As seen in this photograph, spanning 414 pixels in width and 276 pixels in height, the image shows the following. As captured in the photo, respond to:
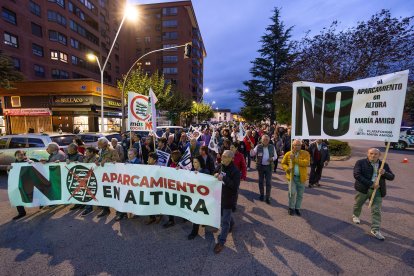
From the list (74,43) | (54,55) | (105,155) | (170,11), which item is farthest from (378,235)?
(170,11)

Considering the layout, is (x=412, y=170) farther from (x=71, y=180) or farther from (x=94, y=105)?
(x=94, y=105)

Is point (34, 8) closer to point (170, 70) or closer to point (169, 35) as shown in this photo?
point (170, 70)

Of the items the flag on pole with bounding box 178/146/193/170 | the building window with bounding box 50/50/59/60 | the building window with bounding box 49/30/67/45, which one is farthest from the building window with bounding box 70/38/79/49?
the flag on pole with bounding box 178/146/193/170

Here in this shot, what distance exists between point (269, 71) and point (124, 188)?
31088mm

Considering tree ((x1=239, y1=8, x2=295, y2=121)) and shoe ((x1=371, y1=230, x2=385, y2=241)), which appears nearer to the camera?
shoe ((x1=371, y1=230, x2=385, y2=241))

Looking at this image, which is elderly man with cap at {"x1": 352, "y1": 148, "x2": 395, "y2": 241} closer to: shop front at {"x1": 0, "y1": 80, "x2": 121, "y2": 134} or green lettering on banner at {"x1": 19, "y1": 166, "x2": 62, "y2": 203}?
green lettering on banner at {"x1": 19, "y1": 166, "x2": 62, "y2": 203}

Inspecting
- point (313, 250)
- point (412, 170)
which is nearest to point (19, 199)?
point (313, 250)

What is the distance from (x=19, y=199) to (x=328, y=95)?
7.56 meters

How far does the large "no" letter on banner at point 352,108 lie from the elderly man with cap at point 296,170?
20.3 inches

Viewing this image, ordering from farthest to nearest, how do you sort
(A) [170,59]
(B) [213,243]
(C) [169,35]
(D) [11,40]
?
(A) [170,59], (C) [169,35], (D) [11,40], (B) [213,243]

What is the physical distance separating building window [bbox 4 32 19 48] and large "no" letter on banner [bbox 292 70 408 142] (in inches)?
1448

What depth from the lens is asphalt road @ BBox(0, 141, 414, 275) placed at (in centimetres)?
311

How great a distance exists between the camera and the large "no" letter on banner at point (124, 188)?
155 inches

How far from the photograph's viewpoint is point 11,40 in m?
26.4
